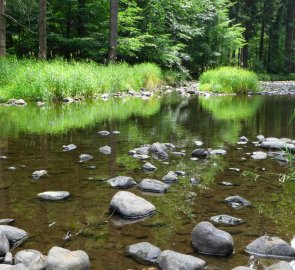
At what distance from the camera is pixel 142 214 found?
12.2 feet

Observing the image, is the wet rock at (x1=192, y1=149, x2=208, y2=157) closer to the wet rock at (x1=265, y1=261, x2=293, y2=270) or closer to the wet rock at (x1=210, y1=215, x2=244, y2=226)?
the wet rock at (x1=210, y1=215, x2=244, y2=226)

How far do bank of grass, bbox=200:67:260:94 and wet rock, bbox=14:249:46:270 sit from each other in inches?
750

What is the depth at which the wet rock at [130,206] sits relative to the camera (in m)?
3.67

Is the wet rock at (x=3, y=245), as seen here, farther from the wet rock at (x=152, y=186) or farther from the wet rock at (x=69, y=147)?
the wet rock at (x=69, y=147)

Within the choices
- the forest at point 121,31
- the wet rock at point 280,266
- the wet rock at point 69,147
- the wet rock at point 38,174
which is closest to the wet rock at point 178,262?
the wet rock at point 280,266

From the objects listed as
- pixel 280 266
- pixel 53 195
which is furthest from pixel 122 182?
pixel 280 266

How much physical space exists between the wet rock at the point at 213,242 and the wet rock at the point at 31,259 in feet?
3.67

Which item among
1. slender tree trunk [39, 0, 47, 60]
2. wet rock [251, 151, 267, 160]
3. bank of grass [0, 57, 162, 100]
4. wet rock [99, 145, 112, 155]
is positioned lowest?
wet rock [251, 151, 267, 160]

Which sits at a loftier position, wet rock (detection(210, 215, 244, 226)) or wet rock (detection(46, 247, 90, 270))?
wet rock (detection(46, 247, 90, 270))

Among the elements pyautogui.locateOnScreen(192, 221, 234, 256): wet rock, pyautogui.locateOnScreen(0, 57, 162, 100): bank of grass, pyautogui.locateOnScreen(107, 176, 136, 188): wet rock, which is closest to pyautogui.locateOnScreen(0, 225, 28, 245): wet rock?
pyautogui.locateOnScreen(192, 221, 234, 256): wet rock

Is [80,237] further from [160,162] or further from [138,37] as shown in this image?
[138,37]

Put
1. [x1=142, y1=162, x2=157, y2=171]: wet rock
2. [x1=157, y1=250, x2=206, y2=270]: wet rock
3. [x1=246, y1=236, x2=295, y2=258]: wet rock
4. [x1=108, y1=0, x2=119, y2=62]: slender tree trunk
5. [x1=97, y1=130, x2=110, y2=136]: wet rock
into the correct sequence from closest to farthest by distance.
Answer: [x1=157, y1=250, x2=206, y2=270]: wet rock, [x1=246, y1=236, x2=295, y2=258]: wet rock, [x1=142, y1=162, x2=157, y2=171]: wet rock, [x1=97, y1=130, x2=110, y2=136]: wet rock, [x1=108, y1=0, x2=119, y2=62]: slender tree trunk

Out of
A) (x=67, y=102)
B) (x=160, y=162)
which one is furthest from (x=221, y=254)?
(x=67, y=102)

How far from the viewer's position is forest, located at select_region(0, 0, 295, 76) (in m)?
19.4
